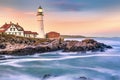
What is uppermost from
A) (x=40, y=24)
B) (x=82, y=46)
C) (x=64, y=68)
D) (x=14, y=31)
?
(x=40, y=24)

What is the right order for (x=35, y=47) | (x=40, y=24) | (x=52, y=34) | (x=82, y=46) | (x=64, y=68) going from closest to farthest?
(x=64, y=68) → (x=35, y=47) → (x=82, y=46) → (x=40, y=24) → (x=52, y=34)

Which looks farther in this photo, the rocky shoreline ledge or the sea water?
the rocky shoreline ledge

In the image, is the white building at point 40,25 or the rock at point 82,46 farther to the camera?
the white building at point 40,25

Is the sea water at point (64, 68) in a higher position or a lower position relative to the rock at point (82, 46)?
lower

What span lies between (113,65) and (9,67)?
7920 mm

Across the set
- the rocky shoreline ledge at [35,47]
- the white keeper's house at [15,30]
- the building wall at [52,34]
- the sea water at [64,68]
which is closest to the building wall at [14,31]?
the white keeper's house at [15,30]

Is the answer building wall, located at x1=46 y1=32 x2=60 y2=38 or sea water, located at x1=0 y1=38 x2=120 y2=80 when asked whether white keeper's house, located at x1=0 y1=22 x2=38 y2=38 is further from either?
sea water, located at x1=0 y1=38 x2=120 y2=80

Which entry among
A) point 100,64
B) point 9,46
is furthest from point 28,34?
point 100,64

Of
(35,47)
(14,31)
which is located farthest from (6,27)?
(35,47)

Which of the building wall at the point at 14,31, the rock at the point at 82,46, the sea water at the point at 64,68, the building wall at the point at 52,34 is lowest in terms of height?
the sea water at the point at 64,68

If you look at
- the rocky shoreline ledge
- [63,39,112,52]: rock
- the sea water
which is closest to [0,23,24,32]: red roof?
the rocky shoreline ledge

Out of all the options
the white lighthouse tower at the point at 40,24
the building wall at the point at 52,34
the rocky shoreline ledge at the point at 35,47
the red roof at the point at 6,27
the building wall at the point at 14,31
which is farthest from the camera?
the building wall at the point at 52,34

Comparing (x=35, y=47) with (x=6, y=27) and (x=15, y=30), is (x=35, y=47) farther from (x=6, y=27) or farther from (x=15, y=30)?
(x=6, y=27)

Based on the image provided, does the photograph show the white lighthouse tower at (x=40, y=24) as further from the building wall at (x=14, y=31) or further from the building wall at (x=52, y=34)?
the building wall at (x=52, y=34)
